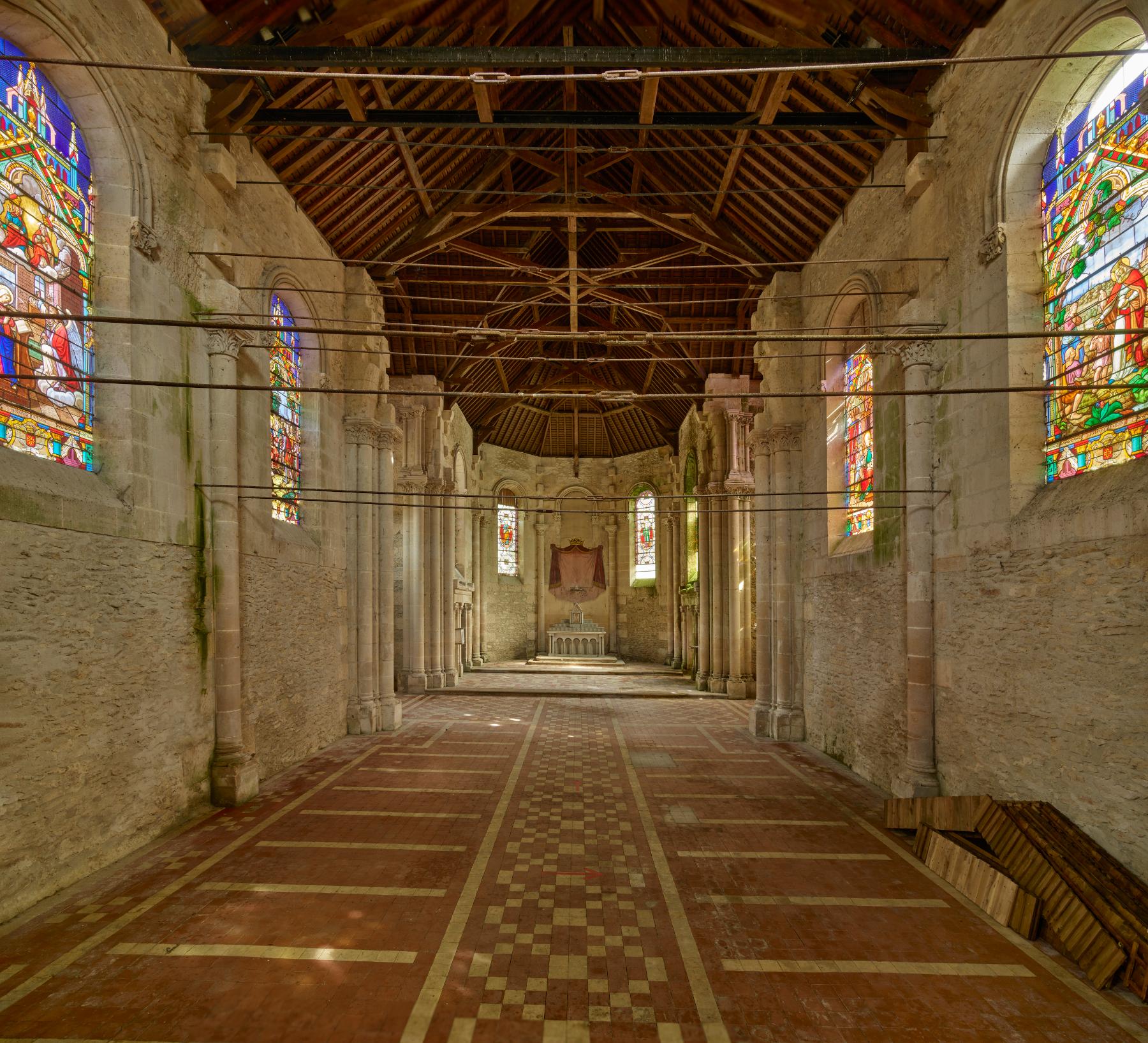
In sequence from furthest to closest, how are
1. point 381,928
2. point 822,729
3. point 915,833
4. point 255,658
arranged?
point 822,729 < point 255,658 < point 915,833 < point 381,928

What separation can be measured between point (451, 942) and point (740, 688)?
1388 centimetres

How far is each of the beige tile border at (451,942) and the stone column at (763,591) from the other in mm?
5983

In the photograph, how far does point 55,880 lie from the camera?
6.09 meters

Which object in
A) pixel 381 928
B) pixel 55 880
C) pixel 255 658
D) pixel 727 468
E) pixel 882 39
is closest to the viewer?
pixel 381 928

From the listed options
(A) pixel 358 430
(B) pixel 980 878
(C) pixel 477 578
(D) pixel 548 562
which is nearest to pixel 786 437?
(A) pixel 358 430

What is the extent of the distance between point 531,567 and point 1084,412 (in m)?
25.2

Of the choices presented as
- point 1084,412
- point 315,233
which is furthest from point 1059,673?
point 315,233

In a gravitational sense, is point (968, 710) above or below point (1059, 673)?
below

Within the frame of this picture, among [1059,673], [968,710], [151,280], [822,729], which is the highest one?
[151,280]

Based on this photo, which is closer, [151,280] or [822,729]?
[151,280]

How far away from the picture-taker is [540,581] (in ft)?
99.5

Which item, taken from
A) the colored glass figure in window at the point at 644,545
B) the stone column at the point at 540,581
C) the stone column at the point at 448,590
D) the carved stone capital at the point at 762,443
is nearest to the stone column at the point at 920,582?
the carved stone capital at the point at 762,443

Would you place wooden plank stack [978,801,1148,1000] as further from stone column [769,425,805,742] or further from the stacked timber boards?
stone column [769,425,805,742]

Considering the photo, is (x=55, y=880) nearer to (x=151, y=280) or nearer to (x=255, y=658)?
(x=255, y=658)
